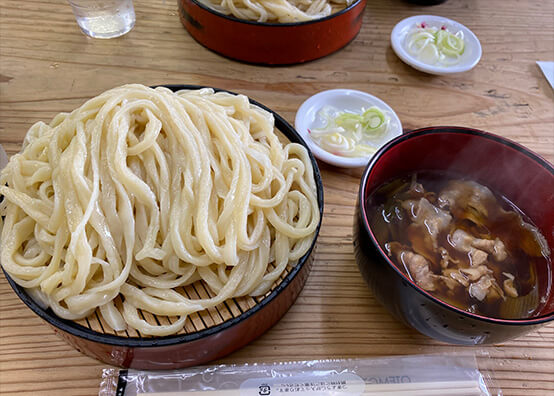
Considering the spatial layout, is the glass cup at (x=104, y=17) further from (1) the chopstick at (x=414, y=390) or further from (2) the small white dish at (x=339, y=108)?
(1) the chopstick at (x=414, y=390)

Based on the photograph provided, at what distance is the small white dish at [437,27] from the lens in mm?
2029

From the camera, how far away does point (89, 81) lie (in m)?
1.92

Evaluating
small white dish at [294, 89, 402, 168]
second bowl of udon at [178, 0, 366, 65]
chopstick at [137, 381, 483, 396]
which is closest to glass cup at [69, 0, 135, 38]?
second bowl of udon at [178, 0, 366, 65]

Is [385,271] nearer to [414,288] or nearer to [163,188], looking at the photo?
[414,288]

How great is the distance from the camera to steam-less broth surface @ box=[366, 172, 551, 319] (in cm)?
113

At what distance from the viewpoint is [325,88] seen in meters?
1.99

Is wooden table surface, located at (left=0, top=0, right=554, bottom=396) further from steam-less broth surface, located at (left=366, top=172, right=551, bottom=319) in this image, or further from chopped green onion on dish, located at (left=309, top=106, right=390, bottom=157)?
steam-less broth surface, located at (left=366, top=172, right=551, bottom=319)

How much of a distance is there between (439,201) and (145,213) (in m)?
0.84

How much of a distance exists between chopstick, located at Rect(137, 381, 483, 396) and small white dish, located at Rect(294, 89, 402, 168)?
804 mm

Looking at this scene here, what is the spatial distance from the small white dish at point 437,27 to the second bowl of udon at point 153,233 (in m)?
1.13

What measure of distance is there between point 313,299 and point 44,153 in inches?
34.2

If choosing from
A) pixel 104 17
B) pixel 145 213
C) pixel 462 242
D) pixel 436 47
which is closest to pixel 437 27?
pixel 436 47

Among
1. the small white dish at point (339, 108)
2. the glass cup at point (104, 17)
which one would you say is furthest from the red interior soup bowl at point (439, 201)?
the glass cup at point (104, 17)

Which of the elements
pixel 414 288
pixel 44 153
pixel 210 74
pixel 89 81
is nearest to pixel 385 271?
pixel 414 288
